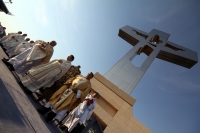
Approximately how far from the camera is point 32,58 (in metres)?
3.88

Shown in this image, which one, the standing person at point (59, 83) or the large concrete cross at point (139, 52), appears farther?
the large concrete cross at point (139, 52)

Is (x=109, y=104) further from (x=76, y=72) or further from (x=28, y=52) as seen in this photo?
(x=28, y=52)

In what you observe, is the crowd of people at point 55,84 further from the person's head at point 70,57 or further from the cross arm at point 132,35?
the cross arm at point 132,35

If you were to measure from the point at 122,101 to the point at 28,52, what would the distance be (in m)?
3.60

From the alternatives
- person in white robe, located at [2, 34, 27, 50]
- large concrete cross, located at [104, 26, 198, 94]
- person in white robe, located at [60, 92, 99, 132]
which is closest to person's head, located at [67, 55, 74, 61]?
person in white robe, located at [60, 92, 99, 132]

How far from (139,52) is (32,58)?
305 inches

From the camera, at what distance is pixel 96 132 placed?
2361 millimetres

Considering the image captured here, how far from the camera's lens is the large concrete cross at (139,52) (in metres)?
8.17

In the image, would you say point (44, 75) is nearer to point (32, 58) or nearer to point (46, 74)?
point (46, 74)

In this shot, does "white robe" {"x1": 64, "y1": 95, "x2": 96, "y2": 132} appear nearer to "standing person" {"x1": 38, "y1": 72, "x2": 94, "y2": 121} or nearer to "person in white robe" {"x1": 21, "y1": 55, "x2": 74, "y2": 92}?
"standing person" {"x1": 38, "y1": 72, "x2": 94, "y2": 121}

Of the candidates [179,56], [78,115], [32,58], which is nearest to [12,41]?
[32,58]

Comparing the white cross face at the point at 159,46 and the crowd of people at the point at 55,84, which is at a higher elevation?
the white cross face at the point at 159,46

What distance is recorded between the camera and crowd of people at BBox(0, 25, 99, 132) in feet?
10.7

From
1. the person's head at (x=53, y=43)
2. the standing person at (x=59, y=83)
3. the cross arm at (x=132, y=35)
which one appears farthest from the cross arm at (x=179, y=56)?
the person's head at (x=53, y=43)
